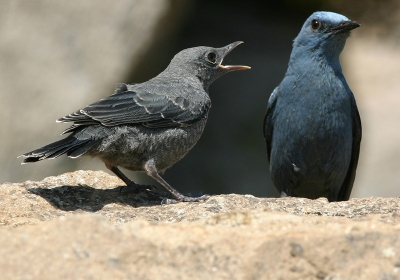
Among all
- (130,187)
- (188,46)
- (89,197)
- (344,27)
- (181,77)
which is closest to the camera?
(89,197)

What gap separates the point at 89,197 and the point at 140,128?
0.70 m

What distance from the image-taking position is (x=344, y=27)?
20.0 feet

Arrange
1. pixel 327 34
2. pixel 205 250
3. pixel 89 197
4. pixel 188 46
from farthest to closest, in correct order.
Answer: pixel 188 46 → pixel 327 34 → pixel 89 197 → pixel 205 250

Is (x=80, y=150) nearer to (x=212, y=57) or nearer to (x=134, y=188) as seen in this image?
(x=134, y=188)

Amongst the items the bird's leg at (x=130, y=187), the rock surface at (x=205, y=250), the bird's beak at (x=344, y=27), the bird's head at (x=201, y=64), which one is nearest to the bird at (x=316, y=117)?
the bird's beak at (x=344, y=27)

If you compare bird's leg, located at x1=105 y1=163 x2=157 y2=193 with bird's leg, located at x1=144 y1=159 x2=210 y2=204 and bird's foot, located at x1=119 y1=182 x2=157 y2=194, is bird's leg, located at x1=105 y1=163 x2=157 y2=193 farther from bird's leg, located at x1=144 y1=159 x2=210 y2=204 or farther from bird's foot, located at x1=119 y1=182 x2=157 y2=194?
bird's leg, located at x1=144 y1=159 x2=210 y2=204

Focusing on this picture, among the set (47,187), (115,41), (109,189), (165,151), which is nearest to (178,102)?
(165,151)

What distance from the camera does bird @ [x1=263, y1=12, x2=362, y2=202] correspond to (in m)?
6.07

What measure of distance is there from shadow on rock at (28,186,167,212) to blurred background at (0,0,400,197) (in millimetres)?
3113

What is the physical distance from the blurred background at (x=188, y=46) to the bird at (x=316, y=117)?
295cm

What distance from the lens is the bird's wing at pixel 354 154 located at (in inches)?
250

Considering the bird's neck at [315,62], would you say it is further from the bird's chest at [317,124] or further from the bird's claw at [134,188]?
the bird's claw at [134,188]

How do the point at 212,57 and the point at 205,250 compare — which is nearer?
the point at 205,250

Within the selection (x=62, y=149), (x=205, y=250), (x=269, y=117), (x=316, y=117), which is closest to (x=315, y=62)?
(x=316, y=117)
